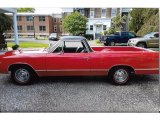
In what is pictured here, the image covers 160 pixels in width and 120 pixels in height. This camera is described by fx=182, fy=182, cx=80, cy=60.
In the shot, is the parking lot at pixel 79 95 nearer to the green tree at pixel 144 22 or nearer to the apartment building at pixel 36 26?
the apartment building at pixel 36 26

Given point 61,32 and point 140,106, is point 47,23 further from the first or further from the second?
point 140,106

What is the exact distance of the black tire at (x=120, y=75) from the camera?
4887mm

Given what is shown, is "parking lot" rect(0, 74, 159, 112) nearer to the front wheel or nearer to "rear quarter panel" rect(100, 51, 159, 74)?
the front wheel

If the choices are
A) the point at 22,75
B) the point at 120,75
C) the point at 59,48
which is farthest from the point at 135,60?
the point at 22,75

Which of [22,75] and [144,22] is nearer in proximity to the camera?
[22,75]

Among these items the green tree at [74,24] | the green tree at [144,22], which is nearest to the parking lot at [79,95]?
the green tree at [74,24]

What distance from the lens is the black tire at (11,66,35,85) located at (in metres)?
4.86

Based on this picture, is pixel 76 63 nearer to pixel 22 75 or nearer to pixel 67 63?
pixel 67 63

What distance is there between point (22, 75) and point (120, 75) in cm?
263

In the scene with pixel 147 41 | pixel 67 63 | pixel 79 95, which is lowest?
pixel 79 95

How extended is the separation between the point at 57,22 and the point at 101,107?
306 centimetres

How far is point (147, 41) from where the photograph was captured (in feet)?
22.9

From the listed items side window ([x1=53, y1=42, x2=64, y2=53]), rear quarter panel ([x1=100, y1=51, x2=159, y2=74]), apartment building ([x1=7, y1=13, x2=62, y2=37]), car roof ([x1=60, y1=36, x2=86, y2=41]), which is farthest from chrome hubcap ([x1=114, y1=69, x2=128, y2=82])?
apartment building ([x1=7, y1=13, x2=62, y2=37])

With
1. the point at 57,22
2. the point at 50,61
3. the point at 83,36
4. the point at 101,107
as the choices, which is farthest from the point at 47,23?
the point at 101,107
